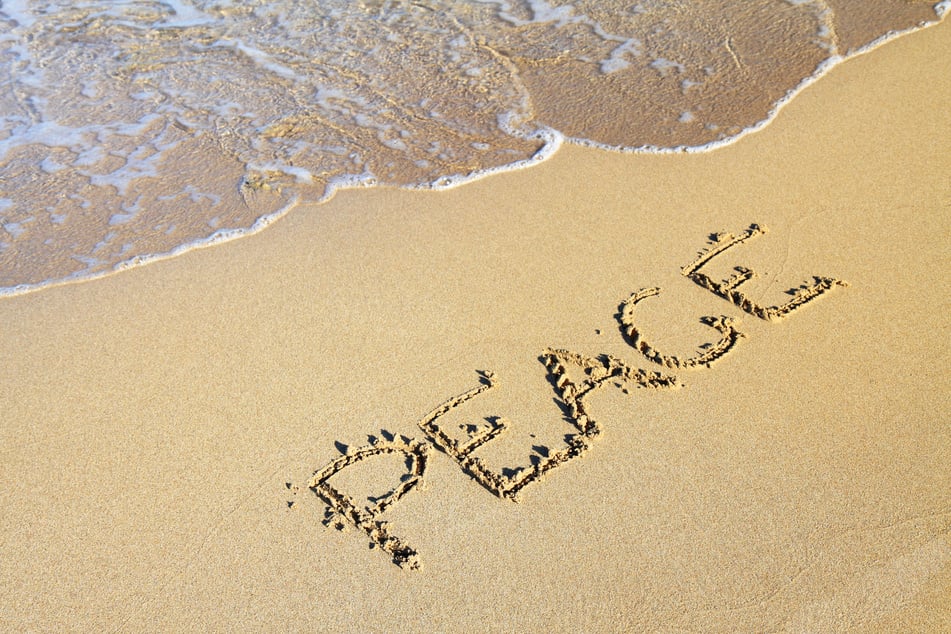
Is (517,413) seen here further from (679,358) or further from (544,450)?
(679,358)

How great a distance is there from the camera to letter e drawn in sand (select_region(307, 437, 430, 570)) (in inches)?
86.0

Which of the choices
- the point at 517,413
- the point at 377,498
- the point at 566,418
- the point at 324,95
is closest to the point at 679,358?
the point at 566,418

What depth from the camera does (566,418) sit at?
8.23 ft

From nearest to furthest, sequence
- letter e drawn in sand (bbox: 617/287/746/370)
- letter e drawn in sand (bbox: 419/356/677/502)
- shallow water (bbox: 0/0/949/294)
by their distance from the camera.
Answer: letter e drawn in sand (bbox: 419/356/677/502), letter e drawn in sand (bbox: 617/287/746/370), shallow water (bbox: 0/0/949/294)

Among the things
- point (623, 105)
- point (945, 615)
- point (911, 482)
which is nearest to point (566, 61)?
point (623, 105)

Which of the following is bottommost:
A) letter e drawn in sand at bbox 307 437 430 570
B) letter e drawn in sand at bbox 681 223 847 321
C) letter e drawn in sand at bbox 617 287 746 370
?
letter e drawn in sand at bbox 307 437 430 570

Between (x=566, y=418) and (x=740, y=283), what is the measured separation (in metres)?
0.95

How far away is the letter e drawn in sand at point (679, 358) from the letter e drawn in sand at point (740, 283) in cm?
11

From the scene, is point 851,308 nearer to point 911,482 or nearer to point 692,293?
point 692,293

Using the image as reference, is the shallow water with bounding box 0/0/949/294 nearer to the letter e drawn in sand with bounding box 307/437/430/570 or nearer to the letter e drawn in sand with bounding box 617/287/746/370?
the letter e drawn in sand with bounding box 617/287/746/370

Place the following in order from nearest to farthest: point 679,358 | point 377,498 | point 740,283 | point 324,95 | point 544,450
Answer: point 377,498, point 544,450, point 679,358, point 740,283, point 324,95

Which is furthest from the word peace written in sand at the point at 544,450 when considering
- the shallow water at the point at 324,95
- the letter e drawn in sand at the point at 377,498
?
the shallow water at the point at 324,95

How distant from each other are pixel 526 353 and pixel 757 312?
86 cm

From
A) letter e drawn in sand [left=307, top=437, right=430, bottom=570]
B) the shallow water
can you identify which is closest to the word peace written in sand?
letter e drawn in sand [left=307, top=437, right=430, bottom=570]
